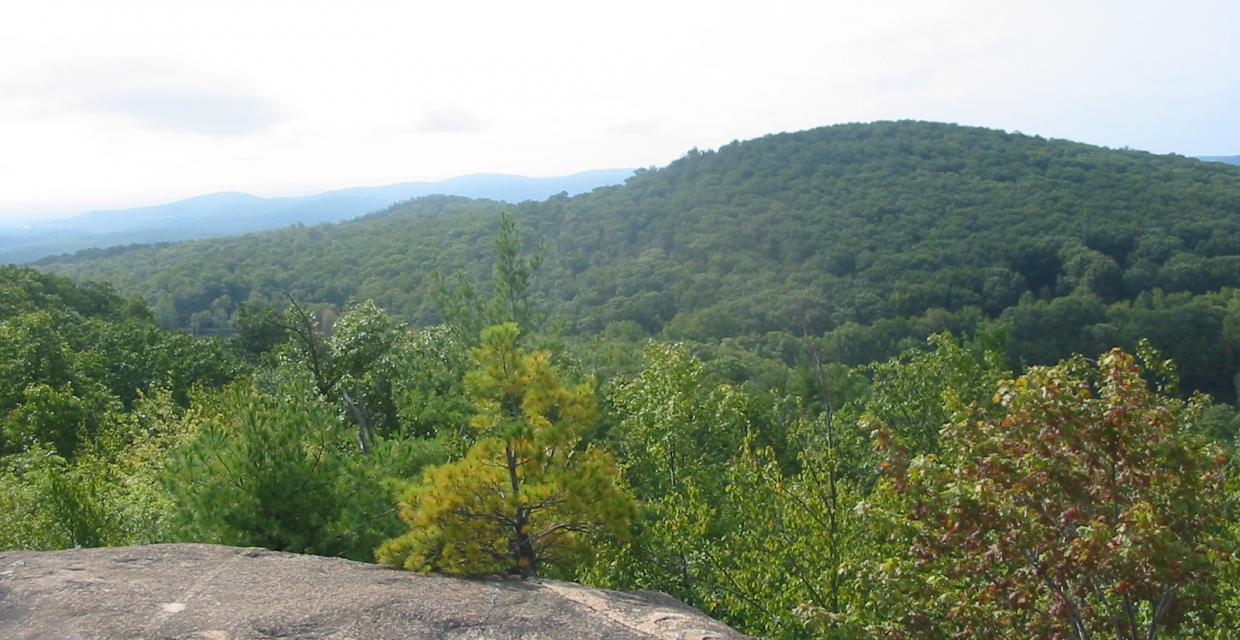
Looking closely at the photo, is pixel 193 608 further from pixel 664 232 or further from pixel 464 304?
pixel 664 232

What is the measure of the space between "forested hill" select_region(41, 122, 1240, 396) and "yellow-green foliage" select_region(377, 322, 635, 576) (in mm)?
41298

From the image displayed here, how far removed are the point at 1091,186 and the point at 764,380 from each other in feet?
264

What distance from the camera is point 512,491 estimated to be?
8023mm

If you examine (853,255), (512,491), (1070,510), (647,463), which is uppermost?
(1070,510)

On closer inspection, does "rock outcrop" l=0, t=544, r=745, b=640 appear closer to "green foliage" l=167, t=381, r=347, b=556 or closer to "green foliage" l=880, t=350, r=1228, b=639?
"green foliage" l=167, t=381, r=347, b=556

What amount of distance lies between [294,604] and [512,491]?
226 centimetres

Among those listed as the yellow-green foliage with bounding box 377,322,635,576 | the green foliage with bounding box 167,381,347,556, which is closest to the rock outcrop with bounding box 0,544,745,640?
the yellow-green foliage with bounding box 377,322,635,576

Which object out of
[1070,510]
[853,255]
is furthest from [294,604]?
[853,255]

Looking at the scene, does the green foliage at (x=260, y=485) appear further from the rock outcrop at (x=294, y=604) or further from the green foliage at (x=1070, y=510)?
the green foliage at (x=1070, y=510)

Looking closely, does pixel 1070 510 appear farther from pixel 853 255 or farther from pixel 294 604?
pixel 853 255

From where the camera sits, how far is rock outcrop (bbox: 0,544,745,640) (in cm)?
644

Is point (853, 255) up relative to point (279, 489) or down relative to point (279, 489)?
down

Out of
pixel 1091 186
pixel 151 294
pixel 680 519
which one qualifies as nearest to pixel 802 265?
pixel 1091 186

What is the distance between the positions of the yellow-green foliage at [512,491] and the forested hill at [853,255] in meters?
41.3
